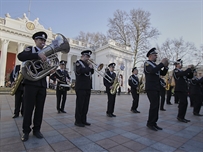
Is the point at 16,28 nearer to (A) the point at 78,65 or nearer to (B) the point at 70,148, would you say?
(A) the point at 78,65

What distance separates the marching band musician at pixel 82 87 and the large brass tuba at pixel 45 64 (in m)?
0.94

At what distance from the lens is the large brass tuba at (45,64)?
2.91 meters

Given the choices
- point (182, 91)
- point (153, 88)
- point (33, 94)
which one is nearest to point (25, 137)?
point (33, 94)

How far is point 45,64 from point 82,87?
1.45 meters

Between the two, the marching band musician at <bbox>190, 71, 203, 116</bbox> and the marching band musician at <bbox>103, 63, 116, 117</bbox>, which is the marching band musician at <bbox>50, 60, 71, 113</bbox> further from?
the marching band musician at <bbox>190, 71, 203, 116</bbox>

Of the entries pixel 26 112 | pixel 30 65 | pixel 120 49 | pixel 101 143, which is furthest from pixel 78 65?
pixel 120 49

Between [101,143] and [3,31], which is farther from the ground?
[3,31]

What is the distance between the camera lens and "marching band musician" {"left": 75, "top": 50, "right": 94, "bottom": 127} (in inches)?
164

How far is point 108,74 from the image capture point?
6.24 m

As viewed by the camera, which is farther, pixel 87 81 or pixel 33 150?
pixel 87 81

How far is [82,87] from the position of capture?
169 inches

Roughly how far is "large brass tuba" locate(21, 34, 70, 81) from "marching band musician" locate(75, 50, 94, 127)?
0.94 m

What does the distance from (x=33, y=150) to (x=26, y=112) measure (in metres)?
0.88

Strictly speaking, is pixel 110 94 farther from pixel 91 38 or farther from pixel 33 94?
pixel 91 38
